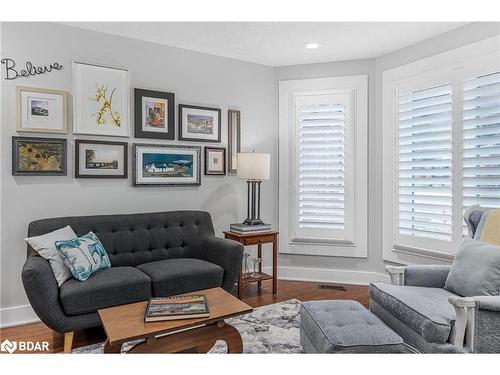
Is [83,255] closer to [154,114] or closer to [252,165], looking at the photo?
[154,114]

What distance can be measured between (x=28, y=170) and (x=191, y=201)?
1572 millimetres

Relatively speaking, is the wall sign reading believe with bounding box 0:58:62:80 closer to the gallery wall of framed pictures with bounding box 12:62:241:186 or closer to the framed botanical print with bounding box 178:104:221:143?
the gallery wall of framed pictures with bounding box 12:62:241:186

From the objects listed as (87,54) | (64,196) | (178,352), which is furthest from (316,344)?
(87,54)

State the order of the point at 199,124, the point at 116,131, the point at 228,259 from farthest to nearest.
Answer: the point at 199,124
the point at 116,131
the point at 228,259

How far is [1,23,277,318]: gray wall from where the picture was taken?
297 cm

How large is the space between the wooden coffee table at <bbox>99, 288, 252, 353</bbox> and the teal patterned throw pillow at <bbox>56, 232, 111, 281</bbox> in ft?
2.09

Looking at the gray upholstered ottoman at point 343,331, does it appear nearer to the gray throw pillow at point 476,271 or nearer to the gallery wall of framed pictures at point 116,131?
the gray throw pillow at point 476,271

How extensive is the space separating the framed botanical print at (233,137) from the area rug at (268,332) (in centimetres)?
168

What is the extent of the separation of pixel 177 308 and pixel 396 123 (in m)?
3.01

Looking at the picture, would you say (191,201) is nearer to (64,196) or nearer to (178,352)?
(64,196)

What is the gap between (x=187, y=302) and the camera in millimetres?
2154

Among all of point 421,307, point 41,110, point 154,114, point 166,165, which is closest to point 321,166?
point 166,165

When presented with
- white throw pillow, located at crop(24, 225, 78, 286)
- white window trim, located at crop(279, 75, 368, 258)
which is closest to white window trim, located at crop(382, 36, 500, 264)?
white window trim, located at crop(279, 75, 368, 258)

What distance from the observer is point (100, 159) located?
335 cm
